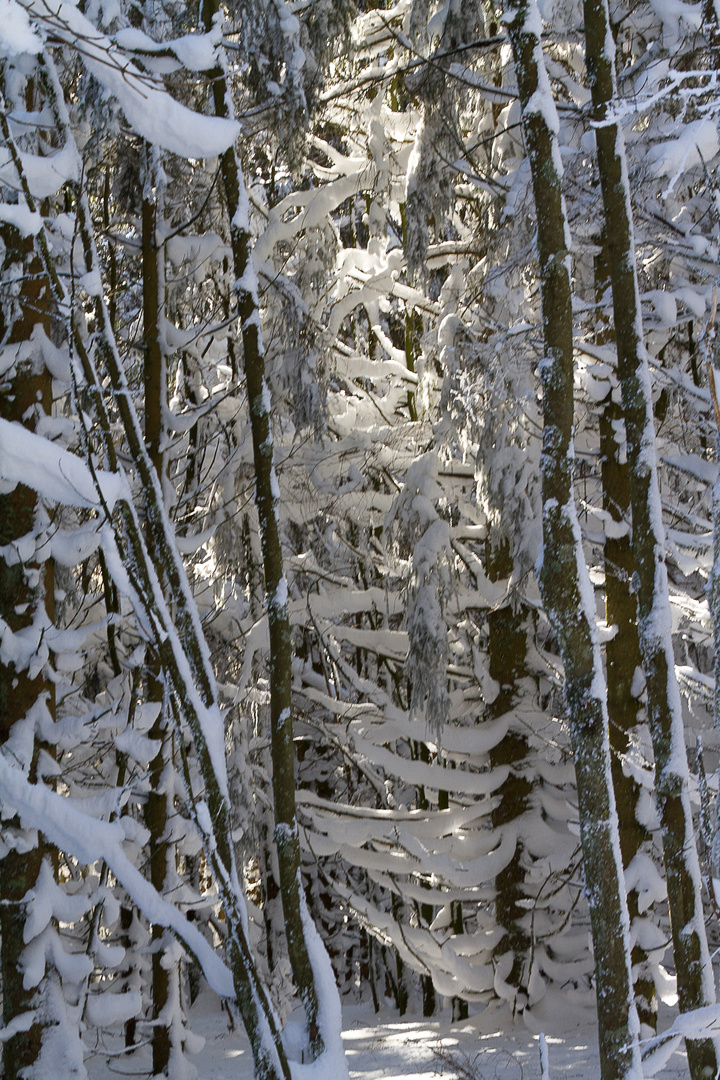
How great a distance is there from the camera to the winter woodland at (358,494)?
10.7ft

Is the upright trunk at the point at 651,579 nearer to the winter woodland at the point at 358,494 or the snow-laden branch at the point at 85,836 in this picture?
the winter woodland at the point at 358,494

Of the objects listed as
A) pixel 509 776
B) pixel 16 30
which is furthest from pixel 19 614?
pixel 509 776

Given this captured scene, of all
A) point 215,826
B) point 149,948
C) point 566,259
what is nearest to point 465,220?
point 566,259

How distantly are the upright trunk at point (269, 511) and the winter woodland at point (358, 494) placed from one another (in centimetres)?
2

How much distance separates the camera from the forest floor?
7.48 m

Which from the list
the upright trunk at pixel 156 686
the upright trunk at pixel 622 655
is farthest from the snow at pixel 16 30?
the upright trunk at pixel 622 655

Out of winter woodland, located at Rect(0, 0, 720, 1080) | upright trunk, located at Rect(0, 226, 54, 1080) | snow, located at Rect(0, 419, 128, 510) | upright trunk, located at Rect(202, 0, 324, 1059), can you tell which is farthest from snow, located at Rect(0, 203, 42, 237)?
upright trunk, located at Rect(0, 226, 54, 1080)

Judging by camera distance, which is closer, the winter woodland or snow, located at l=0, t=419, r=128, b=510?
snow, located at l=0, t=419, r=128, b=510

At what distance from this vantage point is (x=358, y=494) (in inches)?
376

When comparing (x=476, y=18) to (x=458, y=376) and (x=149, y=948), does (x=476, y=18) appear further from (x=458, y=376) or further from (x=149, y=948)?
(x=149, y=948)

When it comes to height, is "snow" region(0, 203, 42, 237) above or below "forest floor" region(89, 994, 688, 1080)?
above

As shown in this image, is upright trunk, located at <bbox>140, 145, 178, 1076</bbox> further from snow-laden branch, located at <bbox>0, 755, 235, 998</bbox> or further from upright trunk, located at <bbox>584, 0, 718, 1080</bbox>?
snow-laden branch, located at <bbox>0, 755, 235, 998</bbox>

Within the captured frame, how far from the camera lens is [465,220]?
1110 centimetres

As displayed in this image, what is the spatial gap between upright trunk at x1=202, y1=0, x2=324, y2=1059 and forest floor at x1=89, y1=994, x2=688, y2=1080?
10.7 ft
